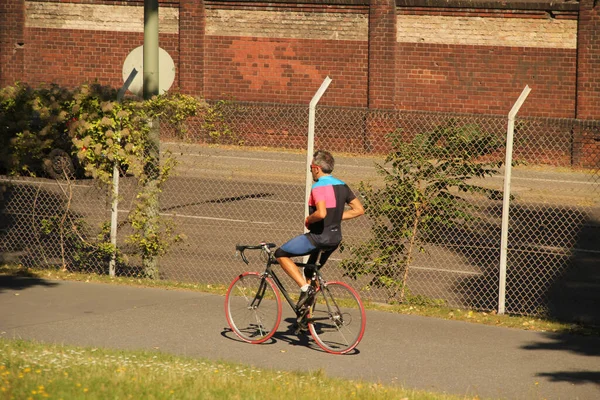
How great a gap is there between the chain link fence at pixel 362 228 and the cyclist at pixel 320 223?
1903 mm

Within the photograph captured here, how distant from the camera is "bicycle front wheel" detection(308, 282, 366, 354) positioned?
8.27m

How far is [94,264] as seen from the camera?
464 inches

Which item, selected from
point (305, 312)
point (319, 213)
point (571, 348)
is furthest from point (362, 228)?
point (319, 213)

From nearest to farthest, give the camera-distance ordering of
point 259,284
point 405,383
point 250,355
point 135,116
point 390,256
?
Result: point 405,383 < point 250,355 < point 259,284 < point 390,256 < point 135,116

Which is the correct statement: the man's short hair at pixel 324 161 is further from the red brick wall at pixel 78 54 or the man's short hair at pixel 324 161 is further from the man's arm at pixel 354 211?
the red brick wall at pixel 78 54

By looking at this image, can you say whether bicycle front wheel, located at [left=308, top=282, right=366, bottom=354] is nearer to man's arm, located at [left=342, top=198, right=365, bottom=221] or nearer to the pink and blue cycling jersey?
the pink and blue cycling jersey

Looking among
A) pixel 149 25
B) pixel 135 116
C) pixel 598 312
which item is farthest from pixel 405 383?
pixel 149 25

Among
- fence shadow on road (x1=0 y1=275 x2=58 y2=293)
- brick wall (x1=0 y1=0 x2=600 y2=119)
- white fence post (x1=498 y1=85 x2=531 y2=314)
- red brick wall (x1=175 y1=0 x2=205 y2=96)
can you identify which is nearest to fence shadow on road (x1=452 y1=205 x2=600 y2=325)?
white fence post (x1=498 y1=85 x2=531 y2=314)

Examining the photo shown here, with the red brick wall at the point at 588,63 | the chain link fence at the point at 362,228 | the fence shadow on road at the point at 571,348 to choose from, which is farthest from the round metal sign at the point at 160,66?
the red brick wall at the point at 588,63

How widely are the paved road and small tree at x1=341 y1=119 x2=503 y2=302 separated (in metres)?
0.71

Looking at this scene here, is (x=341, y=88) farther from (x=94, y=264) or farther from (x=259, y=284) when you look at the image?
(x=259, y=284)

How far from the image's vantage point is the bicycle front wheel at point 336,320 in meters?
8.27

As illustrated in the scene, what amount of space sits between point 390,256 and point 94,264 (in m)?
3.75

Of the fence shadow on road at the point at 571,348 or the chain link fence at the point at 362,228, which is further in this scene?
the chain link fence at the point at 362,228
